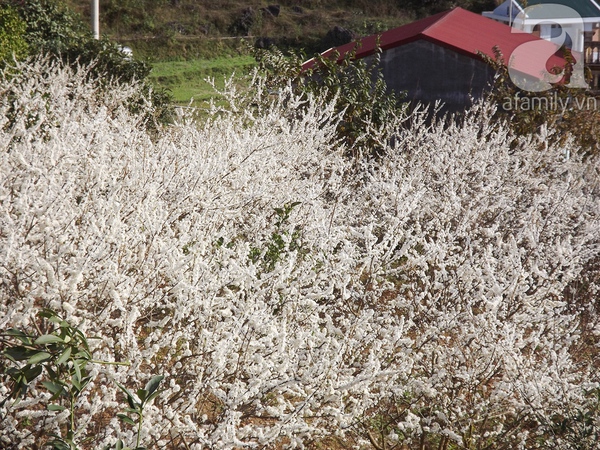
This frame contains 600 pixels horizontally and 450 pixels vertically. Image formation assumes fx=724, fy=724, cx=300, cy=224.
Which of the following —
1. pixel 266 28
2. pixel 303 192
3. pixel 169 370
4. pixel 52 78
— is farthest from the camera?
pixel 266 28

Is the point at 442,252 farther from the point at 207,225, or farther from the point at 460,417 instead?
the point at 207,225

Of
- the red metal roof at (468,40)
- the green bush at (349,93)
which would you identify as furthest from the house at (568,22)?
the green bush at (349,93)

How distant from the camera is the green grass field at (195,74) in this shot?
28609 millimetres

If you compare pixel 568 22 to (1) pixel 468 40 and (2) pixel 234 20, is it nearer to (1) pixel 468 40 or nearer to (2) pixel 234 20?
(1) pixel 468 40

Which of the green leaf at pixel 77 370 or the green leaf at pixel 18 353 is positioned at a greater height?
the green leaf at pixel 77 370

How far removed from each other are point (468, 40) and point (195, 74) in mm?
18457

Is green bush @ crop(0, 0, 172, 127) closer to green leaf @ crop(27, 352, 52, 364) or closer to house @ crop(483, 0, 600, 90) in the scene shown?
green leaf @ crop(27, 352, 52, 364)

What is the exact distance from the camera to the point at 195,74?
3291 cm

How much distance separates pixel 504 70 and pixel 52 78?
774 cm

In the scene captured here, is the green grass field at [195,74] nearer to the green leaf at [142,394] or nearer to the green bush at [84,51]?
the green bush at [84,51]

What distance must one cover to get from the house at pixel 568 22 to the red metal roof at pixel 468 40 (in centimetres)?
444

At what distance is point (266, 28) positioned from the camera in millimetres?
43875

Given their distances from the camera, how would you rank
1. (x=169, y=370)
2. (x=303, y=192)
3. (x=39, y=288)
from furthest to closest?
(x=303, y=192), (x=169, y=370), (x=39, y=288)

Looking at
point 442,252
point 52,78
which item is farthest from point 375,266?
point 52,78
